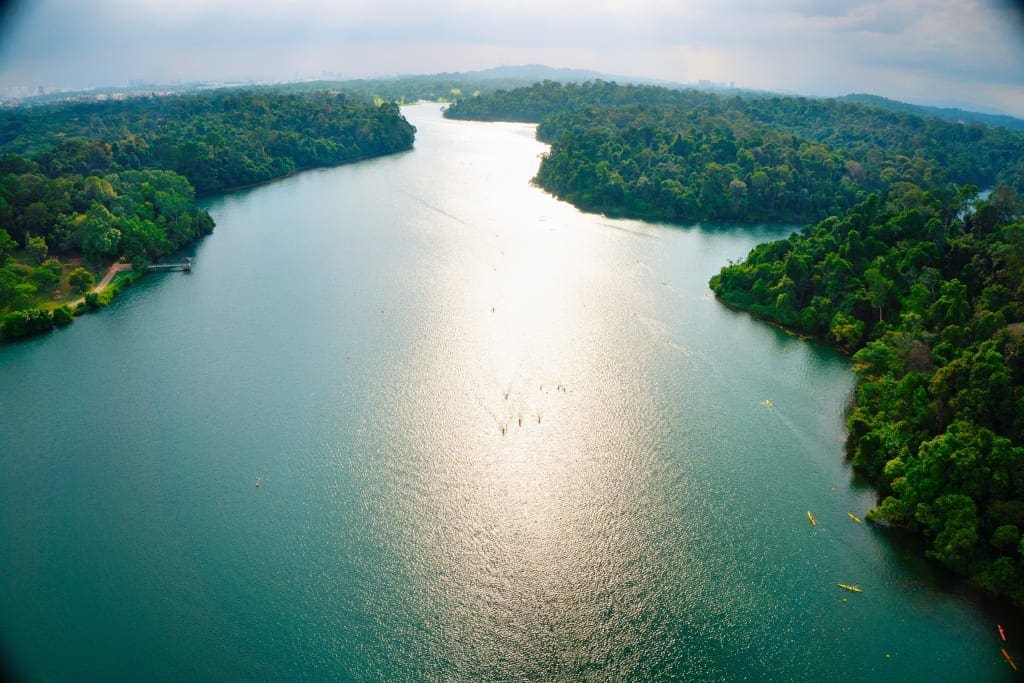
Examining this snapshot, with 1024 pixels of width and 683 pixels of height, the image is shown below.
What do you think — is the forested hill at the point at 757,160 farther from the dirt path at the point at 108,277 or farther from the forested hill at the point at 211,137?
the dirt path at the point at 108,277

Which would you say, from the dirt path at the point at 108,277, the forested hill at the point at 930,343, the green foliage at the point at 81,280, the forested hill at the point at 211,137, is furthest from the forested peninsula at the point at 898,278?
the green foliage at the point at 81,280

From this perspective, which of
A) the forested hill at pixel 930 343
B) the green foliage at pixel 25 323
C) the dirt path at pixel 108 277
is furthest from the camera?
the dirt path at pixel 108 277

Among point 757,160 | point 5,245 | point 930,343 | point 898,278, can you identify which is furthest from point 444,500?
point 757,160

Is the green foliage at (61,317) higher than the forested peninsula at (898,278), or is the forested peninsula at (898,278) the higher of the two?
the forested peninsula at (898,278)

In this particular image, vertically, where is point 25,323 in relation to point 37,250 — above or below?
below

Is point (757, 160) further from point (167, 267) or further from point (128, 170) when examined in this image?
point (128, 170)

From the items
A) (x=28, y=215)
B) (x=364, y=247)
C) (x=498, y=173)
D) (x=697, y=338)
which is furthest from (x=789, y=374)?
(x=498, y=173)

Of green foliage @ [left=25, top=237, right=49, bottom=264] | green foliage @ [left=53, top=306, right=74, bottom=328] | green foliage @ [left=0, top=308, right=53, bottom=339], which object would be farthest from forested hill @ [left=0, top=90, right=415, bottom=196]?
green foliage @ [left=0, top=308, right=53, bottom=339]

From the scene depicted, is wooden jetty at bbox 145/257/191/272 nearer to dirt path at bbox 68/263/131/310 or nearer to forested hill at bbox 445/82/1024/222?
dirt path at bbox 68/263/131/310
